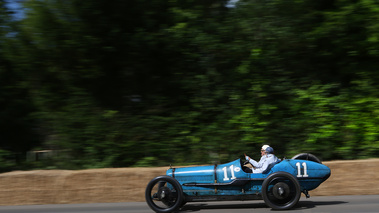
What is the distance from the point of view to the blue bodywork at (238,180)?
7914 mm

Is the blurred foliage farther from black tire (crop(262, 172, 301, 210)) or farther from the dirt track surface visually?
black tire (crop(262, 172, 301, 210))

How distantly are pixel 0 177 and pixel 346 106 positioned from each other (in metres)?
8.94

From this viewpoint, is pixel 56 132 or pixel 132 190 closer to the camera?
pixel 132 190

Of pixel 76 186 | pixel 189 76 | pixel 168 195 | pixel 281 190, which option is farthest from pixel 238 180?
pixel 189 76

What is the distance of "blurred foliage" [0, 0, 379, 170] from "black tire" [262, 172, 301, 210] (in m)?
→ 3.51

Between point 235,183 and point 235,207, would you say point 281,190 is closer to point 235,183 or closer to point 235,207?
point 235,183

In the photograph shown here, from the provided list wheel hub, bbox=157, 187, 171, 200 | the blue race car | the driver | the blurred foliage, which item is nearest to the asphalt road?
the blue race car

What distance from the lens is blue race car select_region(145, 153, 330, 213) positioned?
7.77 metres

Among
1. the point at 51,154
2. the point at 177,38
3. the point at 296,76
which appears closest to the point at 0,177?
the point at 51,154

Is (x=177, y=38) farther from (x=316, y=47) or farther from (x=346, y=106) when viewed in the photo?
(x=346, y=106)

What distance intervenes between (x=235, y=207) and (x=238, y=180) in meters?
0.84

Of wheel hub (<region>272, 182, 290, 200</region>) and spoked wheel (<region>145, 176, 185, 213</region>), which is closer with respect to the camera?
wheel hub (<region>272, 182, 290, 200</region>)

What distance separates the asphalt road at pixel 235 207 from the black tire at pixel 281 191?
7.3 inches

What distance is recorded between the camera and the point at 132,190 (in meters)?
9.84
